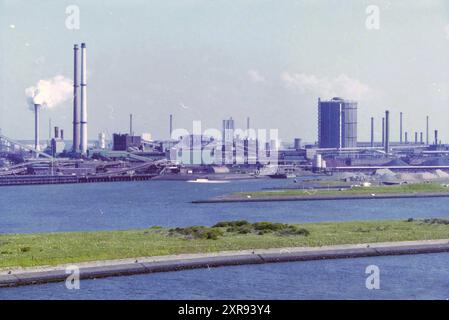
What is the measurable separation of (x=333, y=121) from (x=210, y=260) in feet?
282

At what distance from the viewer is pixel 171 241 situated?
52.2 ft

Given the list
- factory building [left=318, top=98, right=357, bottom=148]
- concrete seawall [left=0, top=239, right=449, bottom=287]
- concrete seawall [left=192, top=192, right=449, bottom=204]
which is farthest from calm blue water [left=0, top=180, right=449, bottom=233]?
factory building [left=318, top=98, right=357, bottom=148]

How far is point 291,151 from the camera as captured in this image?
278 ft

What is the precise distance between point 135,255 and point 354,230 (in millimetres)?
5879

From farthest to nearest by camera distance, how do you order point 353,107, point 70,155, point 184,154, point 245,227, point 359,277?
point 353,107, point 184,154, point 70,155, point 245,227, point 359,277

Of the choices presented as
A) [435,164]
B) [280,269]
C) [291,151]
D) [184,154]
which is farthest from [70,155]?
[280,269]

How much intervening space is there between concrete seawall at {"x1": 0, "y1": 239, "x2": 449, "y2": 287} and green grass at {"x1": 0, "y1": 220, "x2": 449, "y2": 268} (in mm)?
410

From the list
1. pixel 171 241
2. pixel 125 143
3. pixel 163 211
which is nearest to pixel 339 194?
pixel 163 211

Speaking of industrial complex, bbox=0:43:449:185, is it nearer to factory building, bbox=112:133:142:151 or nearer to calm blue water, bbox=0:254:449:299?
factory building, bbox=112:133:142:151

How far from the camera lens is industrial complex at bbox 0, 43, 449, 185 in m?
64.7

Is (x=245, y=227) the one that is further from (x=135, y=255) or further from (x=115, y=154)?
(x=115, y=154)

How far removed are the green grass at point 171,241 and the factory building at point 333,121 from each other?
78759 mm

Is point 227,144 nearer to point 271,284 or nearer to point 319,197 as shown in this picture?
point 319,197

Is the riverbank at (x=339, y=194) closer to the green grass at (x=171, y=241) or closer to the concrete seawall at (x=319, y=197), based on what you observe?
the concrete seawall at (x=319, y=197)
